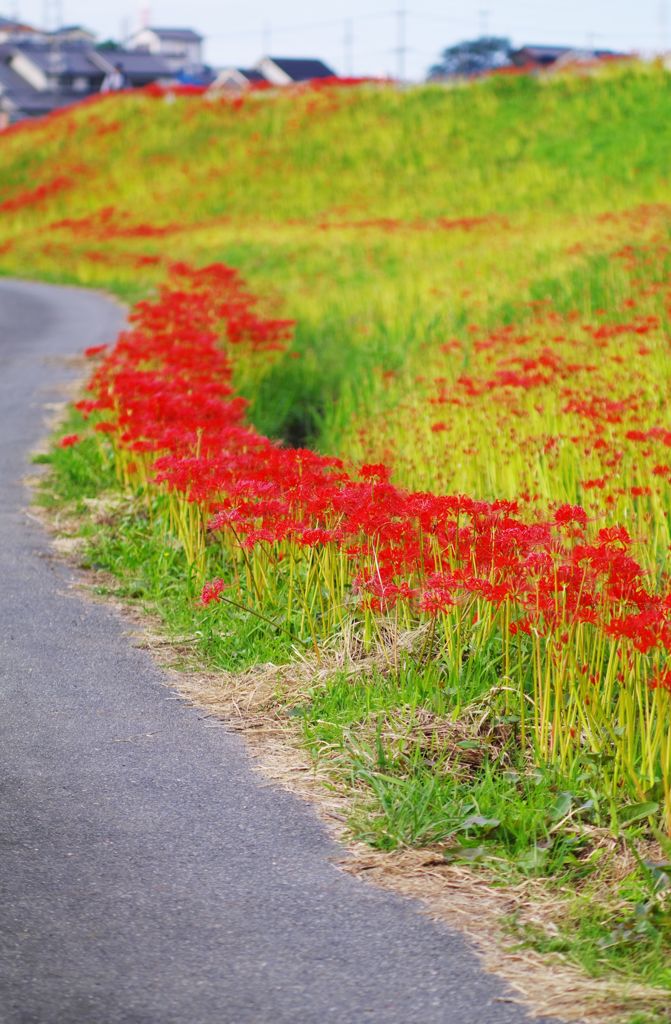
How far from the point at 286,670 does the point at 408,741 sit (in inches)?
37.4

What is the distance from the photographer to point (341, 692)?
473 centimetres

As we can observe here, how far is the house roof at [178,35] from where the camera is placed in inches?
3911

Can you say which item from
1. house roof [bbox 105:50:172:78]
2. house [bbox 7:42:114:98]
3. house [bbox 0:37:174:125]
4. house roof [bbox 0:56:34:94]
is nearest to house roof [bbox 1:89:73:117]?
house [bbox 0:37:174:125]

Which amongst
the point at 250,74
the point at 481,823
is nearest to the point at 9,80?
the point at 250,74

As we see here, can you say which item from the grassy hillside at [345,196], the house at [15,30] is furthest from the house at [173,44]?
the grassy hillside at [345,196]

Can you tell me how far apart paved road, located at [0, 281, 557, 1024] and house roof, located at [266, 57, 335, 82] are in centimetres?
8601

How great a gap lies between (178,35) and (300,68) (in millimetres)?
19332

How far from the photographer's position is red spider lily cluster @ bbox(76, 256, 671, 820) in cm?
412

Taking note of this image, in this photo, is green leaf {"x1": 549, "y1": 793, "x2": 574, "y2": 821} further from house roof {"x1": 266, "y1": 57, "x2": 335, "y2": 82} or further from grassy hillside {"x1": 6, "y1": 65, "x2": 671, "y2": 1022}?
house roof {"x1": 266, "y1": 57, "x2": 335, "y2": 82}

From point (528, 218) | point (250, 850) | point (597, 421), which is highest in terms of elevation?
point (528, 218)

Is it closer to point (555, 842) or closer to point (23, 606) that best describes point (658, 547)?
point (555, 842)

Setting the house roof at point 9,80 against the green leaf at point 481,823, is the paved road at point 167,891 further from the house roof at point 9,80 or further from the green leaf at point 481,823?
the house roof at point 9,80

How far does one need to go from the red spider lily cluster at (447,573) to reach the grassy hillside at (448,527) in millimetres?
20

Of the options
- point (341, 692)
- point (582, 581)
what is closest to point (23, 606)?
point (341, 692)
